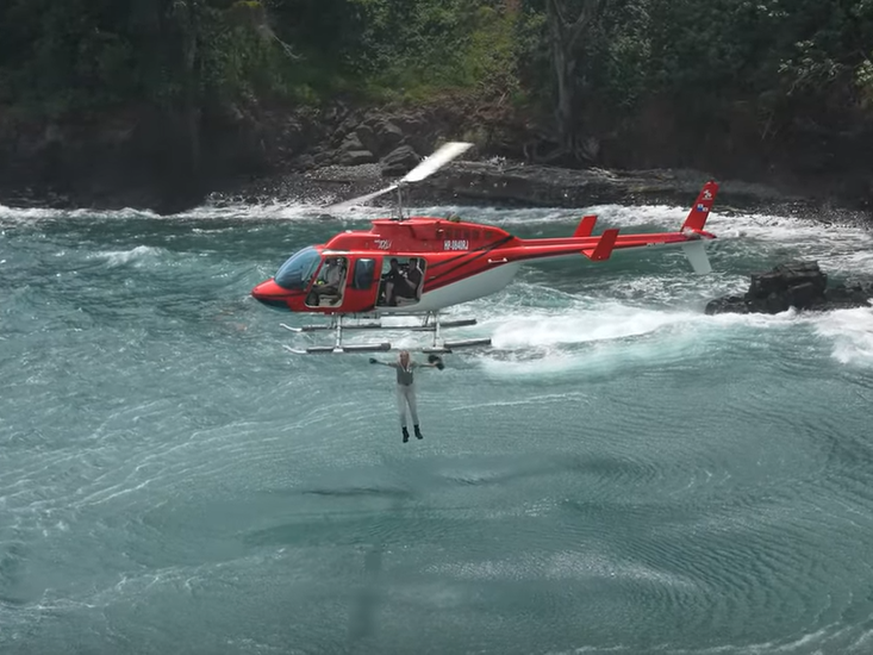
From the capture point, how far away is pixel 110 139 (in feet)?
173

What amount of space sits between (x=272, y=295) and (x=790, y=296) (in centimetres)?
1640

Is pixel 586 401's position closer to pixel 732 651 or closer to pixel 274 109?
pixel 732 651

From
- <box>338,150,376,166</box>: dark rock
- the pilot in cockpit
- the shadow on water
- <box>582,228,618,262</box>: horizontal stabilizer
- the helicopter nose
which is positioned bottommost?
the shadow on water

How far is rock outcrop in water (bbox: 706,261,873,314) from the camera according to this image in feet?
107

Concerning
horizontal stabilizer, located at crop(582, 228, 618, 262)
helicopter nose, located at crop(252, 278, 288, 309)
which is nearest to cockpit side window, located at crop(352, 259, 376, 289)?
helicopter nose, located at crop(252, 278, 288, 309)

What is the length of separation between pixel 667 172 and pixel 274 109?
61.8 feet

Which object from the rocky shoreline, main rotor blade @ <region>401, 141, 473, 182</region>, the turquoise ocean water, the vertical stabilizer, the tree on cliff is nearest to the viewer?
the turquoise ocean water

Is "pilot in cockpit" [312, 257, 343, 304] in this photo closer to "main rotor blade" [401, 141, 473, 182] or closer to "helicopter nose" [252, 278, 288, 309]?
"helicopter nose" [252, 278, 288, 309]

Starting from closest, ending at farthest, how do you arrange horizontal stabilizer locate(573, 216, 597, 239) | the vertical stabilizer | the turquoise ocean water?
the turquoise ocean water
the vertical stabilizer
horizontal stabilizer locate(573, 216, 597, 239)

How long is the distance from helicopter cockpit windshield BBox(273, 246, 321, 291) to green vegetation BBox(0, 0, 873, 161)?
2894cm

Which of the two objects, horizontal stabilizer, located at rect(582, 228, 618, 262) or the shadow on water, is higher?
horizontal stabilizer, located at rect(582, 228, 618, 262)

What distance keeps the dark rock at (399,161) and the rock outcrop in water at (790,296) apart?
67.6 feet

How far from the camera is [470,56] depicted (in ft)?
182

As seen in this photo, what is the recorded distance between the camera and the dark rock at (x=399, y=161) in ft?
166
